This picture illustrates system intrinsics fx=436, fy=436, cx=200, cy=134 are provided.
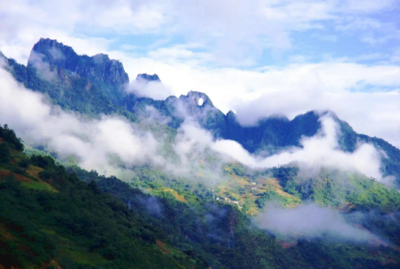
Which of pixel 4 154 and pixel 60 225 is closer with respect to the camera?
pixel 60 225

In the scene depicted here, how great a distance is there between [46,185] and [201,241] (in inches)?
4082

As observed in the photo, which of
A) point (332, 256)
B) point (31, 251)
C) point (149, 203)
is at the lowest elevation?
point (31, 251)

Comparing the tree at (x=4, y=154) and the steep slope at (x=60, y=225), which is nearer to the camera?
the steep slope at (x=60, y=225)

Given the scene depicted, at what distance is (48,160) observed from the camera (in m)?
95.1

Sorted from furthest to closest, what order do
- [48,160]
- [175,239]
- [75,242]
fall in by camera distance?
[175,239], [48,160], [75,242]

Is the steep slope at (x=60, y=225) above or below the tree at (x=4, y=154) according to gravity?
below

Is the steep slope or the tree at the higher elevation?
the tree

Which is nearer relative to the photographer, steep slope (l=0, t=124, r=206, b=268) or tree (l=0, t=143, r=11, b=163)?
steep slope (l=0, t=124, r=206, b=268)

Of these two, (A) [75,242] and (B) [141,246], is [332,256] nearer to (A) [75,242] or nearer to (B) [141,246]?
(B) [141,246]

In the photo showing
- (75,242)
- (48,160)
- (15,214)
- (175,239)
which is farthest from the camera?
(175,239)

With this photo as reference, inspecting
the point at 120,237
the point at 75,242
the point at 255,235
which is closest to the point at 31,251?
the point at 75,242

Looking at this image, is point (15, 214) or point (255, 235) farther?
point (255, 235)

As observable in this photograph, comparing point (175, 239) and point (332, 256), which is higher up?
point (332, 256)

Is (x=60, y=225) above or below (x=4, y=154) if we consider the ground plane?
below
